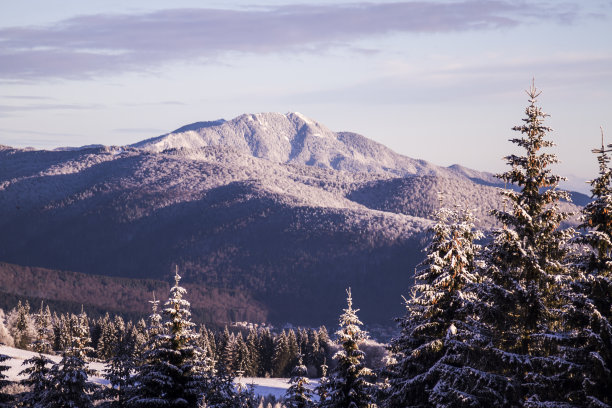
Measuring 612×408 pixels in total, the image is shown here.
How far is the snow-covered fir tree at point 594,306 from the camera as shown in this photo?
17.5m

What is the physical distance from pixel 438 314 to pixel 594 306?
709 centimetres

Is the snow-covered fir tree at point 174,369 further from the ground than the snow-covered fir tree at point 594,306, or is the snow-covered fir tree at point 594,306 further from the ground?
the snow-covered fir tree at point 594,306

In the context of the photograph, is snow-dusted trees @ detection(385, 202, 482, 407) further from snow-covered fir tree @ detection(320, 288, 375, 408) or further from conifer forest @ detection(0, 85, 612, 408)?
snow-covered fir tree @ detection(320, 288, 375, 408)

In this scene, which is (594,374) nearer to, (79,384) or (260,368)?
(79,384)

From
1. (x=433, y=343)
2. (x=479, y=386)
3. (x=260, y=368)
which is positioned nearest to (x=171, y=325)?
(x=433, y=343)

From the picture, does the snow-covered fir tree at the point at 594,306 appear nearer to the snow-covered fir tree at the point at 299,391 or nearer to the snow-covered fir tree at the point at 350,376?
the snow-covered fir tree at the point at 350,376

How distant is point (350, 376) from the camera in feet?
101

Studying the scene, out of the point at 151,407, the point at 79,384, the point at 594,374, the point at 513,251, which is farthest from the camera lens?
the point at 79,384

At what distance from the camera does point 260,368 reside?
118188 mm

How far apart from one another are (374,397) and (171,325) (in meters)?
8.83

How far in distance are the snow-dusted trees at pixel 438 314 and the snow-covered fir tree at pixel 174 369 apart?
8266 mm

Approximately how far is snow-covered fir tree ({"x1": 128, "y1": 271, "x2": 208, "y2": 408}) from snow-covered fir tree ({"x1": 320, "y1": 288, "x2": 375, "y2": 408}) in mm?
5926

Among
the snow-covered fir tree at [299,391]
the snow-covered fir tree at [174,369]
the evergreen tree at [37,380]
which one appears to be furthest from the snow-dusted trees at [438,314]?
the evergreen tree at [37,380]

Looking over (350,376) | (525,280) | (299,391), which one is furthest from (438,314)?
(299,391)
